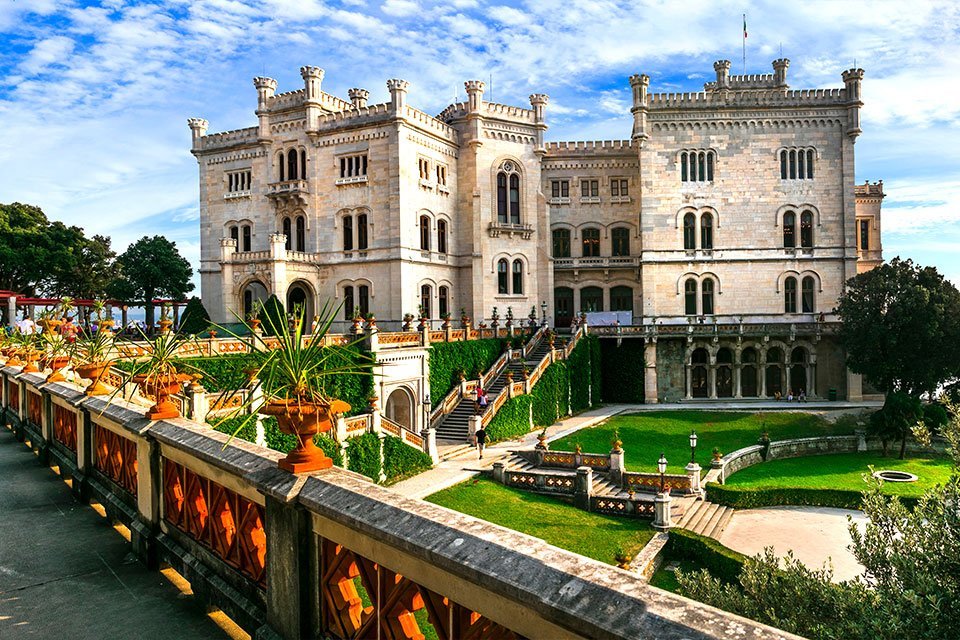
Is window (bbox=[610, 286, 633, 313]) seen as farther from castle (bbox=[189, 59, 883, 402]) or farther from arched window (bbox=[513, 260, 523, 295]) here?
arched window (bbox=[513, 260, 523, 295])

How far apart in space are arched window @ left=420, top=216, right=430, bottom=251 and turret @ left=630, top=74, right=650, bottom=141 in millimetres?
16082

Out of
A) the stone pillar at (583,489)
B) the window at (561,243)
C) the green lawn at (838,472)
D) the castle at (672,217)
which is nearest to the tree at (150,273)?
the castle at (672,217)

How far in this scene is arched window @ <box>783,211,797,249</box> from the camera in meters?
43.2

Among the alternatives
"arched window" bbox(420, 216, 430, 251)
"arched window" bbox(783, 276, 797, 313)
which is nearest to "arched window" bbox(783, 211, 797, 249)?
"arched window" bbox(783, 276, 797, 313)

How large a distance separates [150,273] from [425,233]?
21.0m

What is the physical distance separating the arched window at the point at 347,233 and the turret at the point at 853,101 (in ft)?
112

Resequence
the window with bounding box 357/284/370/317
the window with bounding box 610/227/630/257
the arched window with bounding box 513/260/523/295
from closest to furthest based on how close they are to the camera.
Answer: the window with bounding box 357/284/370/317 → the arched window with bounding box 513/260/523/295 → the window with bounding box 610/227/630/257

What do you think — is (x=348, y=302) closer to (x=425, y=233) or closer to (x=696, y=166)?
(x=425, y=233)

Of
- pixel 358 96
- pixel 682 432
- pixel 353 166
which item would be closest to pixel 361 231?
pixel 353 166

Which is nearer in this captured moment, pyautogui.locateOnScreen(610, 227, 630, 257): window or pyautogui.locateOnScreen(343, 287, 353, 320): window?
pyautogui.locateOnScreen(343, 287, 353, 320): window

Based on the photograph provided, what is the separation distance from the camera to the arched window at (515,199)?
4300cm

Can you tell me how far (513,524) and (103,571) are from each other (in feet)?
51.2

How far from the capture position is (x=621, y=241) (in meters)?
47.2

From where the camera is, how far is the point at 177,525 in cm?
577
